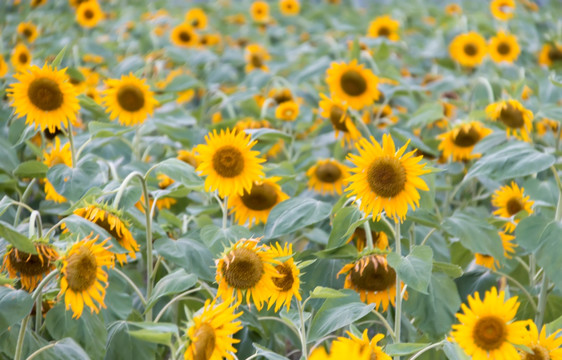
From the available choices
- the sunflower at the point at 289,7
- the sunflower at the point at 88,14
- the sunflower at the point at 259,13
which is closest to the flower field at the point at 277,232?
the sunflower at the point at 88,14

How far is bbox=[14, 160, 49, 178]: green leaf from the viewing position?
4.99 feet

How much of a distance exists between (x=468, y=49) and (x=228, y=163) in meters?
1.87

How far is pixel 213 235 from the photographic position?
1351 millimetres

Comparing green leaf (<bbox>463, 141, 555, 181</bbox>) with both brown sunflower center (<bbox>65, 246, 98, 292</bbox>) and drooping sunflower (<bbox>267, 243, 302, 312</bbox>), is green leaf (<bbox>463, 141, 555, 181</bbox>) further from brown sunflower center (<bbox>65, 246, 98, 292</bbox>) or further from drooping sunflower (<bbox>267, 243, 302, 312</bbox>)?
brown sunflower center (<bbox>65, 246, 98, 292</bbox>)

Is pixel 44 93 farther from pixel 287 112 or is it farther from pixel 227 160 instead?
pixel 287 112

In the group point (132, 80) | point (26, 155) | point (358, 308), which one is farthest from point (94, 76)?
point (358, 308)

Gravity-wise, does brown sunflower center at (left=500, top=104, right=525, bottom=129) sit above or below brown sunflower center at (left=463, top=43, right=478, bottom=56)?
below

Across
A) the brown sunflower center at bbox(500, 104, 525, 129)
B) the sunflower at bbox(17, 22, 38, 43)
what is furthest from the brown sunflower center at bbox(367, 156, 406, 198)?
the sunflower at bbox(17, 22, 38, 43)

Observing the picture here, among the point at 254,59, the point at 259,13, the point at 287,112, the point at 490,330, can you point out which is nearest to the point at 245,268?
the point at 490,330

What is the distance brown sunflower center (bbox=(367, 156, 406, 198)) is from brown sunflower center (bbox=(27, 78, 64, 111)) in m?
0.67

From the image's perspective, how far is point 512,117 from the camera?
1.86 m

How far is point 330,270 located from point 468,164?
0.70 metres

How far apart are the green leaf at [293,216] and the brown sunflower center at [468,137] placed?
59 cm

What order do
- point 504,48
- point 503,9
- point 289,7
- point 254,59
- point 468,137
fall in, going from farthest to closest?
point 289,7 < point 503,9 < point 254,59 < point 504,48 < point 468,137
